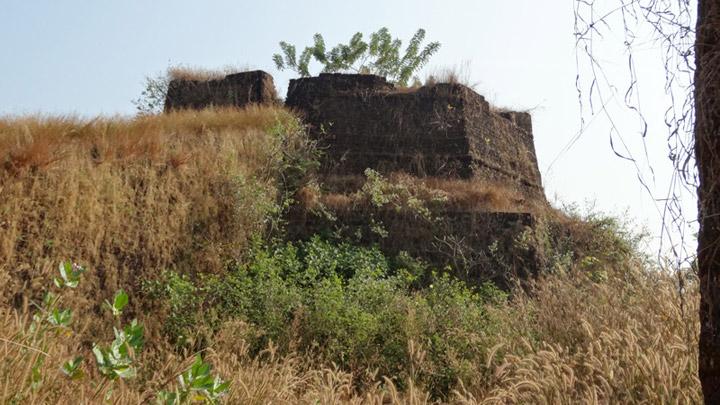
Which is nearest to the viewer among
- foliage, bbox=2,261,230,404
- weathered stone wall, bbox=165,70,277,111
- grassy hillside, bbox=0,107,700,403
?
foliage, bbox=2,261,230,404

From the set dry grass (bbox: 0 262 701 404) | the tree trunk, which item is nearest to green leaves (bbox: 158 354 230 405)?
dry grass (bbox: 0 262 701 404)

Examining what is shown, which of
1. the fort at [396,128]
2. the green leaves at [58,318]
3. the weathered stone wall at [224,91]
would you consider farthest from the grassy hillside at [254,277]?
the weathered stone wall at [224,91]

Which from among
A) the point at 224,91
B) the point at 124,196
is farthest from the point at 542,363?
the point at 224,91

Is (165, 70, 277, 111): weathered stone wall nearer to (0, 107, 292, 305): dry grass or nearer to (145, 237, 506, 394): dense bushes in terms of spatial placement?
Answer: (0, 107, 292, 305): dry grass

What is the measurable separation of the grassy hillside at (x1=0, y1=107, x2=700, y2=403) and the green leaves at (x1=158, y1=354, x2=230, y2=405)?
2301 millimetres

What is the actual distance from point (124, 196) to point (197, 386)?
765cm

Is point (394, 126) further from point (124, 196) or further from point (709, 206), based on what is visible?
point (709, 206)

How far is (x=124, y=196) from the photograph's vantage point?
36.1ft

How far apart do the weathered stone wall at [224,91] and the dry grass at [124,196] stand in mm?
2957

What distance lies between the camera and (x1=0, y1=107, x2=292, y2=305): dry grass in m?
9.88

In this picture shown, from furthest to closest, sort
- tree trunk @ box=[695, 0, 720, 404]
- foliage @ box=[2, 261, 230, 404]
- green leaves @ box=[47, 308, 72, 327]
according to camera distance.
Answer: green leaves @ box=[47, 308, 72, 327], foliage @ box=[2, 261, 230, 404], tree trunk @ box=[695, 0, 720, 404]

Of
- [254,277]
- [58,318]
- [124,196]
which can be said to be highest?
[124,196]

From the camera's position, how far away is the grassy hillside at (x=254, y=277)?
8539 millimetres

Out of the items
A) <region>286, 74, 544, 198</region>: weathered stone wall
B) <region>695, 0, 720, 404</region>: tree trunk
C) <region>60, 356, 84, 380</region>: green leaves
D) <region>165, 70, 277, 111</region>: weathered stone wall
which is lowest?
<region>60, 356, 84, 380</region>: green leaves
